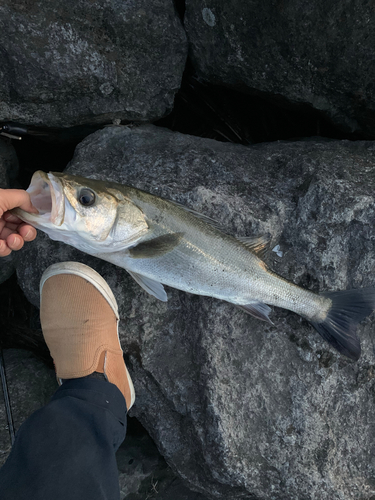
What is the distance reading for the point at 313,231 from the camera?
8.89ft

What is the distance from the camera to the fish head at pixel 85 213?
2.11 m

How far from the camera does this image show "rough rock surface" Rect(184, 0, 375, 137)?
2551 mm

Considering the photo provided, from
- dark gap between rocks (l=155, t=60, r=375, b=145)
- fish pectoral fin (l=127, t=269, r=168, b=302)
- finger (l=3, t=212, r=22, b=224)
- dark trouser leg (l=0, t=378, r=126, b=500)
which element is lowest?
dark trouser leg (l=0, t=378, r=126, b=500)

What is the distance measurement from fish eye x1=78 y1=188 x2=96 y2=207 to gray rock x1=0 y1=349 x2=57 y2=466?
206 centimetres

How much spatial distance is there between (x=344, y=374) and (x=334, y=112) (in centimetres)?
221

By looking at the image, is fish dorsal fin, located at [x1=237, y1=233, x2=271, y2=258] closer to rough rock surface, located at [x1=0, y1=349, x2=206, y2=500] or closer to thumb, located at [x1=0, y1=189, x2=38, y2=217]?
thumb, located at [x1=0, y1=189, x2=38, y2=217]

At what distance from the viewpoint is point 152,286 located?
256cm

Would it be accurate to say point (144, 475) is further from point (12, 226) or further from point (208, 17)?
point (208, 17)

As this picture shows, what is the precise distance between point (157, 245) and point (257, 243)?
0.74 m

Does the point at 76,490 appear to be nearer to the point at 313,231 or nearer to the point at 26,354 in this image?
the point at 26,354

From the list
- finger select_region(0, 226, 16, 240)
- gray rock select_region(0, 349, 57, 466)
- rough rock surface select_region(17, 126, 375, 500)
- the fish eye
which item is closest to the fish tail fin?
rough rock surface select_region(17, 126, 375, 500)

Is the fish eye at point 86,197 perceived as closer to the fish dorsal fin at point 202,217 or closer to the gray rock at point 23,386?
the fish dorsal fin at point 202,217

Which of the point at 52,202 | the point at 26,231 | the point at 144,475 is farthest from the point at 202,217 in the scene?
the point at 144,475

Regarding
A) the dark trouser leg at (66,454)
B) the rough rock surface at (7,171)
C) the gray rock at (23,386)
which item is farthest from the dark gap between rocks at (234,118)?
the dark trouser leg at (66,454)
